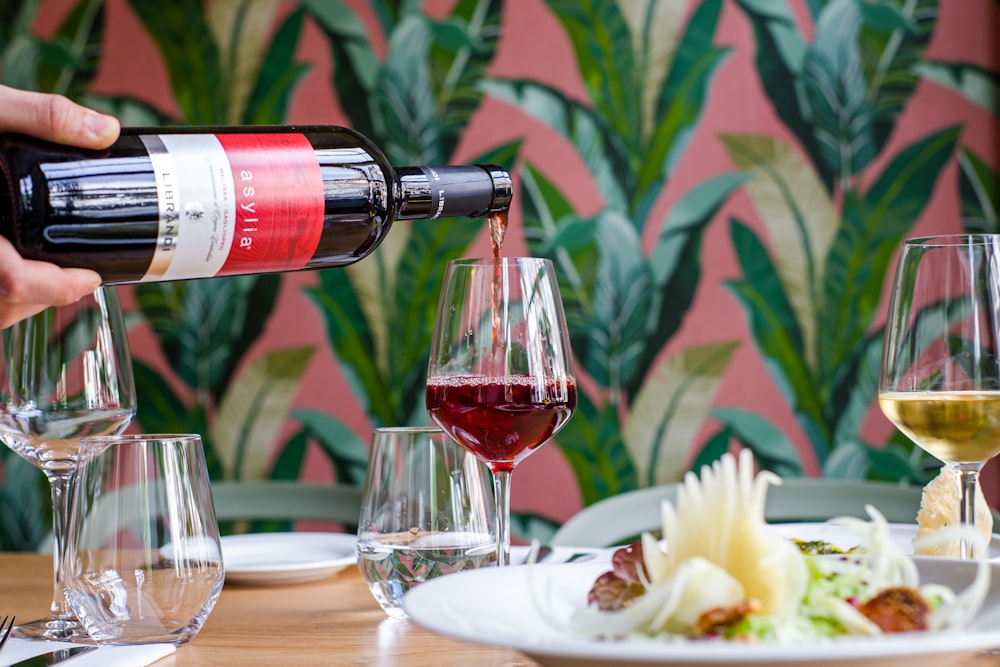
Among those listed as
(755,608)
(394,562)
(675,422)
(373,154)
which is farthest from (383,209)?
(675,422)

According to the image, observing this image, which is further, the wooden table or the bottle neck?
the bottle neck

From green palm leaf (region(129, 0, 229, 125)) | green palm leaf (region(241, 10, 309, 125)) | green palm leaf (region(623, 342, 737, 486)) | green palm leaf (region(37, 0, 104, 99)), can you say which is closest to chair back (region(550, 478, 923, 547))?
green palm leaf (region(623, 342, 737, 486))

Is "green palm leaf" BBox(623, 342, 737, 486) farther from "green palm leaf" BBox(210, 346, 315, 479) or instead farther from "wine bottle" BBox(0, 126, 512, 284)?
"wine bottle" BBox(0, 126, 512, 284)

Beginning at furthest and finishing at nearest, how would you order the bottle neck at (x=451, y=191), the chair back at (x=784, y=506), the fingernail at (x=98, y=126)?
1. the chair back at (x=784, y=506)
2. the bottle neck at (x=451, y=191)
3. the fingernail at (x=98, y=126)

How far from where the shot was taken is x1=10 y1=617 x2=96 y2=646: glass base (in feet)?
2.65

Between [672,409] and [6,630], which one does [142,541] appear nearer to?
[6,630]

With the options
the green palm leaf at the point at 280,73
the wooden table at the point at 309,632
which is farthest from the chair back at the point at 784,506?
the green palm leaf at the point at 280,73

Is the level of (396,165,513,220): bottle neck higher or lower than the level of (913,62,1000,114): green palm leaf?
lower

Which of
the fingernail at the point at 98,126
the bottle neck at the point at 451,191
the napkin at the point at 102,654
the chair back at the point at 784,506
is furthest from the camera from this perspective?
the chair back at the point at 784,506

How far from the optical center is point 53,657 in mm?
726

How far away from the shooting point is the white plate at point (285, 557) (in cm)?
107

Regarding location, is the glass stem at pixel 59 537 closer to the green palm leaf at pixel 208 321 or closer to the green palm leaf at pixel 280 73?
the green palm leaf at pixel 208 321

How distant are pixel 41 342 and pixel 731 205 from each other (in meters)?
2.04

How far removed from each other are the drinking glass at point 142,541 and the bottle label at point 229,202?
156mm
